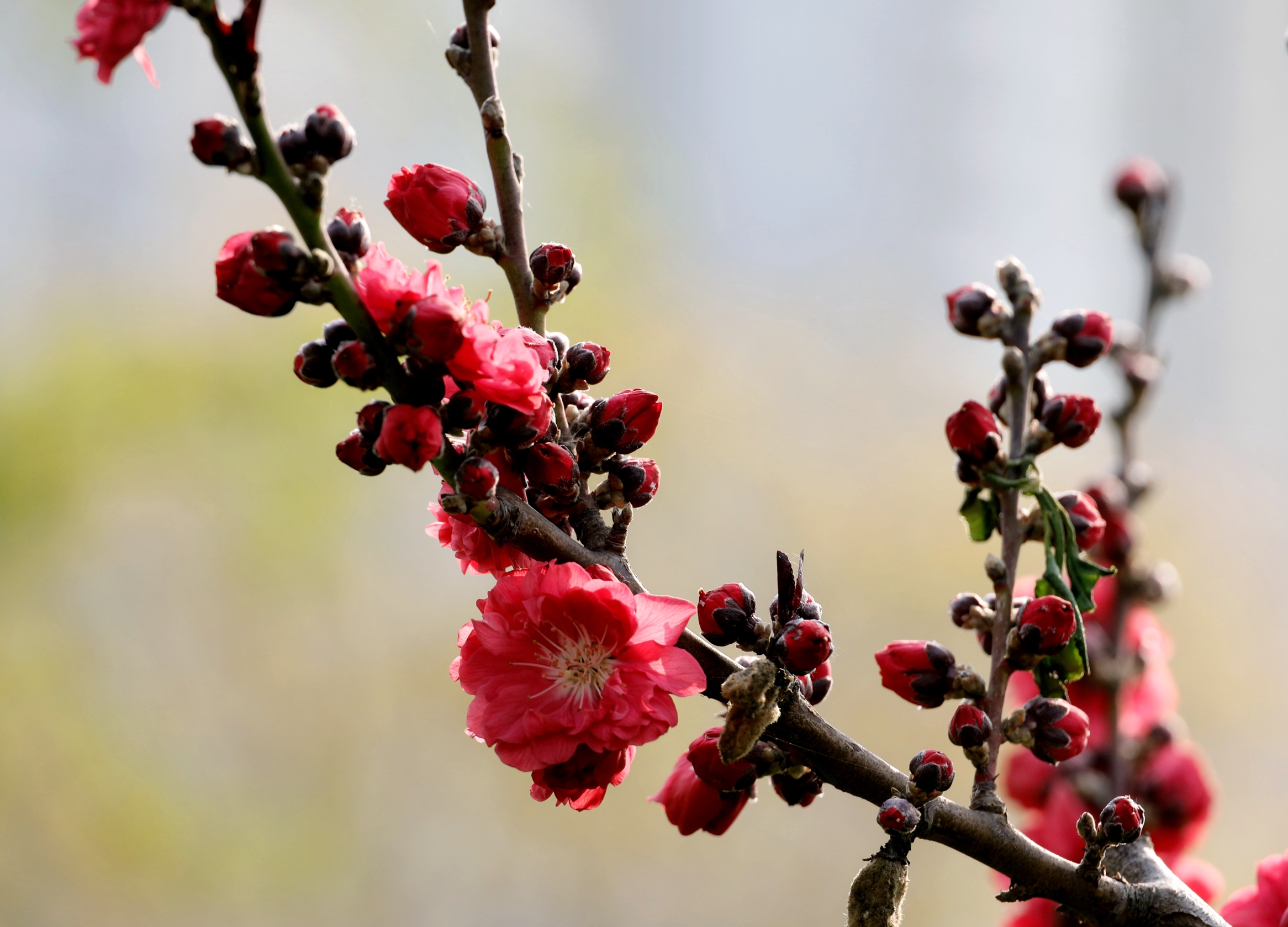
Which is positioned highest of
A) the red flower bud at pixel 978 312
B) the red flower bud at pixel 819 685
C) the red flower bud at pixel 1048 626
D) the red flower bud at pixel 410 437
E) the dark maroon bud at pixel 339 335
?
the red flower bud at pixel 978 312

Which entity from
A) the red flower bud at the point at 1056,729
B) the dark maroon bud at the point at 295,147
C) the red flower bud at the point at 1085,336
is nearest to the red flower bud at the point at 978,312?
the red flower bud at the point at 1085,336

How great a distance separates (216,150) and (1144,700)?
6.41ft

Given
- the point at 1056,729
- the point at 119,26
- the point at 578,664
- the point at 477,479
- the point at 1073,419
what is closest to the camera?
the point at 119,26

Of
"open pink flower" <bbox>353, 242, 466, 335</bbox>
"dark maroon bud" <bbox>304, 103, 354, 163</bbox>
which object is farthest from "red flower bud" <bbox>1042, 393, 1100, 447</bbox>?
"dark maroon bud" <bbox>304, 103, 354, 163</bbox>

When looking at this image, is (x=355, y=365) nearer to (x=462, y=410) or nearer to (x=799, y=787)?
(x=462, y=410)

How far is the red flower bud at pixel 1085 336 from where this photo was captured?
4.01ft

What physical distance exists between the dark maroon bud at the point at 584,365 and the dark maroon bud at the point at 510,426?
0.44 ft

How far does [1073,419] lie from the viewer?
3.80ft

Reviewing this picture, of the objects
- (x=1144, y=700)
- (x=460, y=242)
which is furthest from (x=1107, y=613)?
(x=460, y=242)

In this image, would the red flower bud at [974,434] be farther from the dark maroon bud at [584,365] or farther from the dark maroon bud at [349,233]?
the dark maroon bud at [349,233]

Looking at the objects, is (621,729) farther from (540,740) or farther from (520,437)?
(520,437)

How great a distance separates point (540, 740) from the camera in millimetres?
888

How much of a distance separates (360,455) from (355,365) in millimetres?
114

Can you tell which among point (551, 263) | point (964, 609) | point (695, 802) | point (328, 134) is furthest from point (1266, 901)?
point (328, 134)
